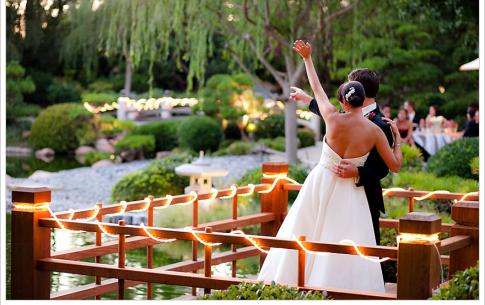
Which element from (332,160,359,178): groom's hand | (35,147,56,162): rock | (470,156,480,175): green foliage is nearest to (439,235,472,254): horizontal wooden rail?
(332,160,359,178): groom's hand

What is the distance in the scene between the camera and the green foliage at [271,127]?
68.9ft

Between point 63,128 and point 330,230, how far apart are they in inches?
640

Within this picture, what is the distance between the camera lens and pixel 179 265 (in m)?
5.85

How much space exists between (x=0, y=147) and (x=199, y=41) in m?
8.76

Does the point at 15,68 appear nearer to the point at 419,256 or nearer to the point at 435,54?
the point at 435,54

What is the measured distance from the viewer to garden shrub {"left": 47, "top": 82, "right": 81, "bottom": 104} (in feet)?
78.3

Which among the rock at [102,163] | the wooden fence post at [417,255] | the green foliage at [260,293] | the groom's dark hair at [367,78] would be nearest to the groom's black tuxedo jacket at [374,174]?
the groom's dark hair at [367,78]

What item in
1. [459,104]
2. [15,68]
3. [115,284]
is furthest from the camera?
[15,68]

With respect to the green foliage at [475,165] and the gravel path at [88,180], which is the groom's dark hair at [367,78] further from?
the gravel path at [88,180]

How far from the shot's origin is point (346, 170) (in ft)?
17.1

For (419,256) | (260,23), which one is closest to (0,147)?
(419,256)

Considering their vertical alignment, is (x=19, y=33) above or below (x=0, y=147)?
above

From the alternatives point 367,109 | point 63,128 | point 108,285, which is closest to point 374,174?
point 367,109

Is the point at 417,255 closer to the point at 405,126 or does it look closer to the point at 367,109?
the point at 367,109
